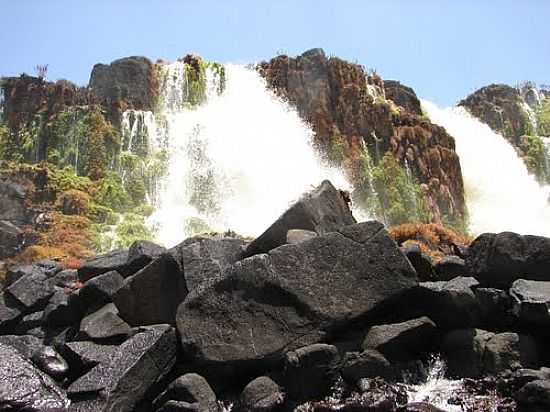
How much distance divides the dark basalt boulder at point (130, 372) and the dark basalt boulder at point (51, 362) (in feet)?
3.10

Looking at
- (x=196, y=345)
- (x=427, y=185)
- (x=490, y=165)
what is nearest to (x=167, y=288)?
(x=196, y=345)

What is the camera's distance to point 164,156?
111ft

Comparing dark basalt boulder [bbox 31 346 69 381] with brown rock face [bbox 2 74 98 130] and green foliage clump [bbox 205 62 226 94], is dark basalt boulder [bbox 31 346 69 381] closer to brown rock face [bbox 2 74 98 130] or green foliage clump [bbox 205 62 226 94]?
brown rock face [bbox 2 74 98 130]

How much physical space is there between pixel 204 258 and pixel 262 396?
12.2ft

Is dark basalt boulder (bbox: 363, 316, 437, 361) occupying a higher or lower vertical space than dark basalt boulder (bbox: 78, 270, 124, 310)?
lower

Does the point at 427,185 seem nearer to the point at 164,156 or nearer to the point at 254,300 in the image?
the point at 164,156

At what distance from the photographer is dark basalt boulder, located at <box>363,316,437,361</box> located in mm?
10500

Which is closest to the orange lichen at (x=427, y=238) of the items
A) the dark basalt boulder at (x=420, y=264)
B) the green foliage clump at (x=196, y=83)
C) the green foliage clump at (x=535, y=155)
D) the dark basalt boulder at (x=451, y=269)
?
the dark basalt boulder at (x=451, y=269)

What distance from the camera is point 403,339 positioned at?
10.6 metres

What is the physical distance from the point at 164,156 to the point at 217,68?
25.5 feet

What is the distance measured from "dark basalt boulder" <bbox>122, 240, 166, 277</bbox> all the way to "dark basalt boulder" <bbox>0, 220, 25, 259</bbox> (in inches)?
516

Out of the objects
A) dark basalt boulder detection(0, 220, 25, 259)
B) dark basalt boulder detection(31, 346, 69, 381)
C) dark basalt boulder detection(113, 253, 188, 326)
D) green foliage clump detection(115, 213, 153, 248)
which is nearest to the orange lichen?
dark basalt boulder detection(113, 253, 188, 326)

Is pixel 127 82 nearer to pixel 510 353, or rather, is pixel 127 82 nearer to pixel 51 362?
pixel 51 362

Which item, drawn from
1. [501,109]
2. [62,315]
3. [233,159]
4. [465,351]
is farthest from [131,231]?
[501,109]
